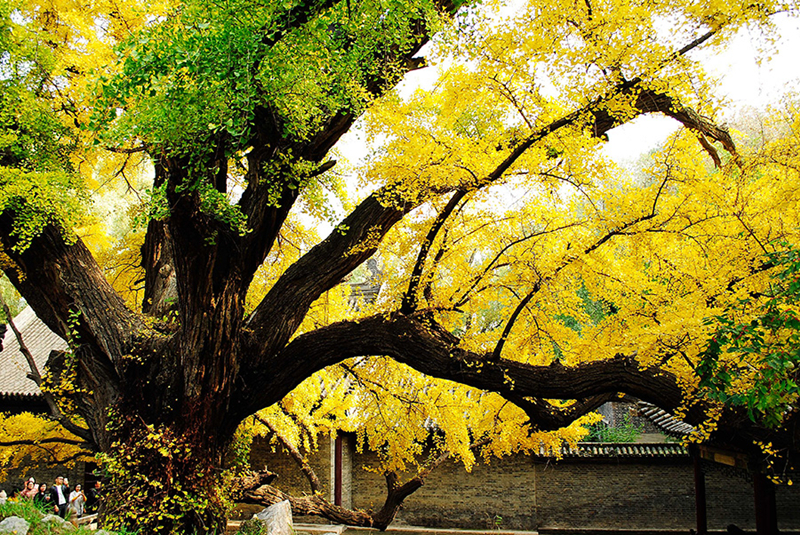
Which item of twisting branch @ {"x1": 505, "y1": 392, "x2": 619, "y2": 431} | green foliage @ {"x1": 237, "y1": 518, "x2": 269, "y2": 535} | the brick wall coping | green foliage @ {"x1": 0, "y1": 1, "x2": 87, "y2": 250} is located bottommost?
green foliage @ {"x1": 237, "y1": 518, "x2": 269, "y2": 535}

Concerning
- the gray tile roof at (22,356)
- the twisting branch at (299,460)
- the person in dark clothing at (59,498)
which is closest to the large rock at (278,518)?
the twisting branch at (299,460)

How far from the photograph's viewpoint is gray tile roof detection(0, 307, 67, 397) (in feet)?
37.8

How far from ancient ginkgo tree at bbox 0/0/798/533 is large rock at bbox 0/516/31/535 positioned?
4.67ft

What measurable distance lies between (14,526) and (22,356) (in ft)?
40.7

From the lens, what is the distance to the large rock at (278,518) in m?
5.98

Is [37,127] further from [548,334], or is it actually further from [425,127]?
[548,334]

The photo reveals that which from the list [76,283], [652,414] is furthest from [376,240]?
[652,414]

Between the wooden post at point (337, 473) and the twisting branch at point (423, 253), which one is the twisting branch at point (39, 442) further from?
the wooden post at point (337, 473)

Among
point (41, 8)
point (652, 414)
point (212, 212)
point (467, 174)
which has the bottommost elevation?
point (652, 414)

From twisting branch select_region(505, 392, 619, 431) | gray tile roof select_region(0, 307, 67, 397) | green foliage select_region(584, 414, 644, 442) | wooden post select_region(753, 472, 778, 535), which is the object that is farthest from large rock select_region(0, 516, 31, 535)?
green foliage select_region(584, 414, 644, 442)

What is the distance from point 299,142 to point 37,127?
2.32m

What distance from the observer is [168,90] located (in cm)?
282

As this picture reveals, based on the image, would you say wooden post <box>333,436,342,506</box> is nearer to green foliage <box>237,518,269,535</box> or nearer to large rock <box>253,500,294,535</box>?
large rock <box>253,500,294,535</box>

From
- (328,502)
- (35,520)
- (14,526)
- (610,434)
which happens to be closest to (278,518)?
(328,502)
